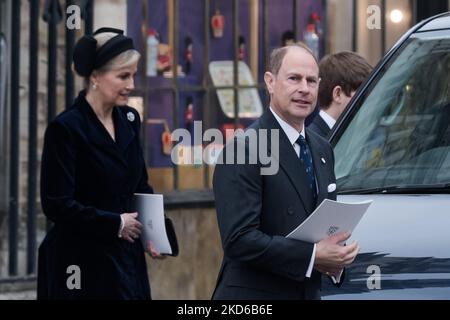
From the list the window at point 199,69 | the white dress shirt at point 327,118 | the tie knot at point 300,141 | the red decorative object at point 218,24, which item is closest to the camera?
the tie knot at point 300,141

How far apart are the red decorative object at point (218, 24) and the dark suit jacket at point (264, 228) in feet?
17.4

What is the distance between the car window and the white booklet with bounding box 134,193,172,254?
77 cm

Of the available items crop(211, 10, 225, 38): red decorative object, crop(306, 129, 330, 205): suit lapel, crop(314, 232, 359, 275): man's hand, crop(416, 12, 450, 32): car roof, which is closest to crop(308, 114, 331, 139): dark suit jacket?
crop(416, 12, 450, 32): car roof

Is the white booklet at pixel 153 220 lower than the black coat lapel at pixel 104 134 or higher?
lower

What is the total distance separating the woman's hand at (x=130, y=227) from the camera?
603 cm

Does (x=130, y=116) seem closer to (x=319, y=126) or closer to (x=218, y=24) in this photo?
(x=319, y=126)

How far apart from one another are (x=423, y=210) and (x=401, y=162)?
1.68 ft

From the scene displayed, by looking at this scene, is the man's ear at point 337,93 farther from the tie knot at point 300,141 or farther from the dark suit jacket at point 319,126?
the tie knot at point 300,141

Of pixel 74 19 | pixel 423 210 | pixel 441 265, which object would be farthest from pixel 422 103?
pixel 74 19

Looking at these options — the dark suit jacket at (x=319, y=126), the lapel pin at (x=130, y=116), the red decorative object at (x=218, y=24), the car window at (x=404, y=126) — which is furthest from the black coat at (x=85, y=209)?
the red decorative object at (x=218, y=24)

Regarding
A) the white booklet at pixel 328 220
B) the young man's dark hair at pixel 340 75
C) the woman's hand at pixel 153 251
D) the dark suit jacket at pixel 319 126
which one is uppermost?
the young man's dark hair at pixel 340 75

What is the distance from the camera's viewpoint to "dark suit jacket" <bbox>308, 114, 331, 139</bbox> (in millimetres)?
6852

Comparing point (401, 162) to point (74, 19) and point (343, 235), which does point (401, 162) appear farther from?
point (74, 19)

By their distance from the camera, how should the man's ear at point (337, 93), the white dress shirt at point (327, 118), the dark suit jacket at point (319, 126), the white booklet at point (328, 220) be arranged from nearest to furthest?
the white booklet at point (328, 220) → the dark suit jacket at point (319, 126) → the white dress shirt at point (327, 118) → the man's ear at point (337, 93)
